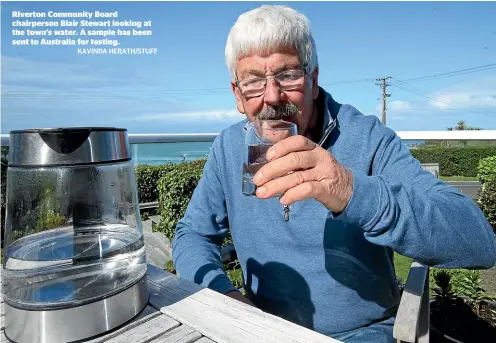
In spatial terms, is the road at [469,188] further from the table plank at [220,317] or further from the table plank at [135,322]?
the table plank at [135,322]

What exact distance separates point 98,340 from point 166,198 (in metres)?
5.02

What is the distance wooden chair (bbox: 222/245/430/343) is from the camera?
124 cm

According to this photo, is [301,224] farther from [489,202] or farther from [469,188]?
[469,188]

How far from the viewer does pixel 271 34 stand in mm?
1598

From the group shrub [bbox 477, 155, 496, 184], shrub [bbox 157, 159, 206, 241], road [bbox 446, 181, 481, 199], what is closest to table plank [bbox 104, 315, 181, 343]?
shrub [bbox 157, 159, 206, 241]

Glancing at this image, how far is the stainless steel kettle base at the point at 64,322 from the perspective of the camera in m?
0.94

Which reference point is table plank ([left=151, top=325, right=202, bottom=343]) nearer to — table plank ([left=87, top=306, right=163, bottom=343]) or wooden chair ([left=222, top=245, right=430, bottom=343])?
table plank ([left=87, top=306, right=163, bottom=343])

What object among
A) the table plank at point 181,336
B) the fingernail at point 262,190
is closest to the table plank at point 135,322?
the table plank at point 181,336

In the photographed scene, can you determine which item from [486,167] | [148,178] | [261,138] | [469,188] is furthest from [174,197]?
[469,188]

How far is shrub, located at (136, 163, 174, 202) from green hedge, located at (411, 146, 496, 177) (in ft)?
62.9

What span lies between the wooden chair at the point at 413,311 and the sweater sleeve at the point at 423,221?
22cm

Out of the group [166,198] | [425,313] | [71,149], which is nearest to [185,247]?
[71,149]

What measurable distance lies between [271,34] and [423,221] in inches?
38.7

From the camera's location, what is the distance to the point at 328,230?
1688 mm
